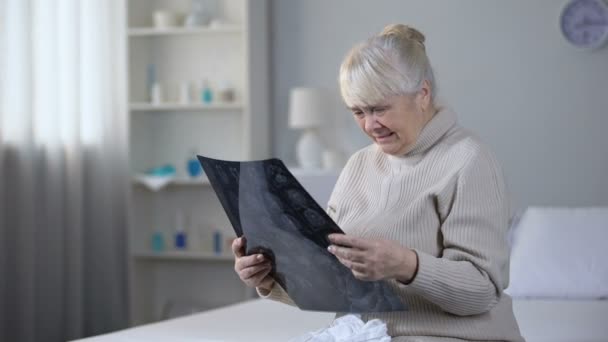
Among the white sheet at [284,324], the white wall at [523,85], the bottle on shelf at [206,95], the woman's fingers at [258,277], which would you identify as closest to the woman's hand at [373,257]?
the woman's fingers at [258,277]

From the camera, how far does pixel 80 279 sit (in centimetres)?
418

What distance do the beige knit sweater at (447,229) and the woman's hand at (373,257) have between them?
33 mm

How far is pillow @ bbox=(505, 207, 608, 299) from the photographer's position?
122 inches

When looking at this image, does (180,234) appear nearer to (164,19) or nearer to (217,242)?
(217,242)

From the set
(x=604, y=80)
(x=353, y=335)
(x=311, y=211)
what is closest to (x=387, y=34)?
(x=311, y=211)

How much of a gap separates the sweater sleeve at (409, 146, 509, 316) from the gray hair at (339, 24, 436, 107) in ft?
0.59

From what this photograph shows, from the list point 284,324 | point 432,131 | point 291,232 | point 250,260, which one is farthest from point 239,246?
point 284,324

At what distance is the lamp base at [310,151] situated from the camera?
428 centimetres

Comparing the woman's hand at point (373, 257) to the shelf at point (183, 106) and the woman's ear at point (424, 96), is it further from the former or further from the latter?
the shelf at point (183, 106)

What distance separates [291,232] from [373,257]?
0.56 ft

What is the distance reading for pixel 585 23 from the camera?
3898mm

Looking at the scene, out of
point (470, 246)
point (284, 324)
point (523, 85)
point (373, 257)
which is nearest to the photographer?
point (373, 257)

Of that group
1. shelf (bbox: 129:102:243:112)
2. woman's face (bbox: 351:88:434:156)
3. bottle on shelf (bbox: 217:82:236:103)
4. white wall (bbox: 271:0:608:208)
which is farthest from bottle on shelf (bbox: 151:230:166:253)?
woman's face (bbox: 351:88:434:156)

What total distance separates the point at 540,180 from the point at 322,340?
2.72 metres
